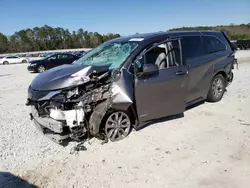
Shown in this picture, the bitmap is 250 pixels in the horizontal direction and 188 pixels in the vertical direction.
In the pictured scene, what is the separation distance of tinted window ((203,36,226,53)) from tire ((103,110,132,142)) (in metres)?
2.96

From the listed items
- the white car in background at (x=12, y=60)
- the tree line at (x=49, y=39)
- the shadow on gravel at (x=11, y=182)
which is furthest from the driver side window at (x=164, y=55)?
the tree line at (x=49, y=39)

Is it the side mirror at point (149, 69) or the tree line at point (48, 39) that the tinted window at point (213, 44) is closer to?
the side mirror at point (149, 69)

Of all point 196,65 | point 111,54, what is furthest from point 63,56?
point 196,65

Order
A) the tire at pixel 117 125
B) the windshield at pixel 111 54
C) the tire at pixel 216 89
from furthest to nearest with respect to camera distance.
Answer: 1. the tire at pixel 216 89
2. the windshield at pixel 111 54
3. the tire at pixel 117 125

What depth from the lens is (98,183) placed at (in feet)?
10.7

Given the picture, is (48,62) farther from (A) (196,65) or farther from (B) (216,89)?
(A) (196,65)

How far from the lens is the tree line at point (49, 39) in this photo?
68.8m

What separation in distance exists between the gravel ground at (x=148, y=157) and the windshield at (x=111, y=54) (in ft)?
4.83

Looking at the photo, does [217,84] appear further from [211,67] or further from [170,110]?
[170,110]

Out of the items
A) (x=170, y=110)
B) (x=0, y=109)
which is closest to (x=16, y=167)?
(x=170, y=110)

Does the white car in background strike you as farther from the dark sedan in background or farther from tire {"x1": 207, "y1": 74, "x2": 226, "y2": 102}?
tire {"x1": 207, "y1": 74, "x2": 226, "y2": 102}

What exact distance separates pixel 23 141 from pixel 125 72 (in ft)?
7.61

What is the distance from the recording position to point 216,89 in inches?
259

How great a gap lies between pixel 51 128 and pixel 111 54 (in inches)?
77.1
